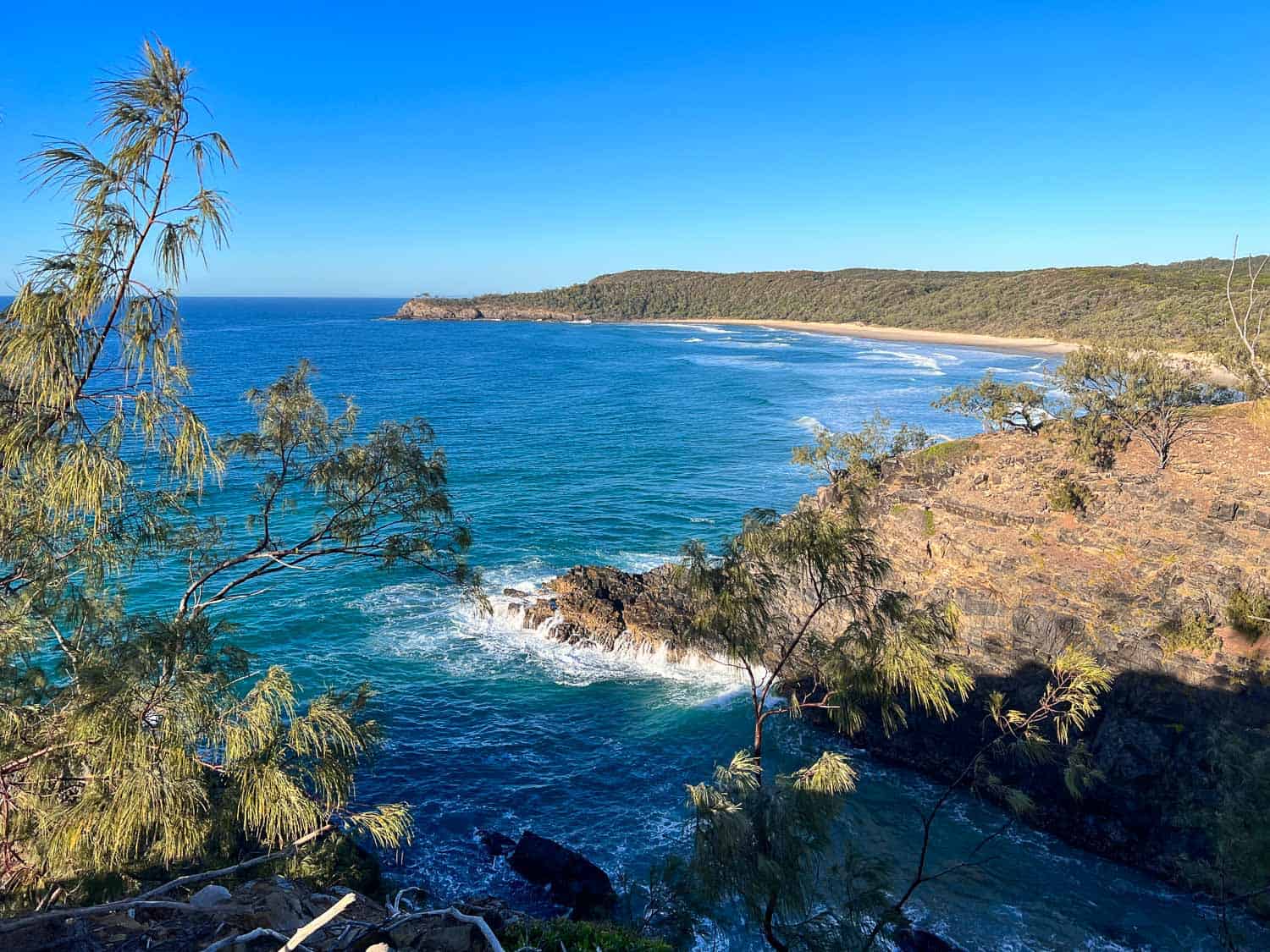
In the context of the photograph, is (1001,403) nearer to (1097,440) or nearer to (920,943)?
(1097,440)

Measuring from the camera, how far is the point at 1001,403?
38.0 m

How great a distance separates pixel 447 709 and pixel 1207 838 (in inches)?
758

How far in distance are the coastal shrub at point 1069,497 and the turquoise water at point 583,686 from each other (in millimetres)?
9409

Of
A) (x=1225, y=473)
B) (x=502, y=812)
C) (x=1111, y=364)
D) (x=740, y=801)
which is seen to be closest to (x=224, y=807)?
(x=740, y=801)

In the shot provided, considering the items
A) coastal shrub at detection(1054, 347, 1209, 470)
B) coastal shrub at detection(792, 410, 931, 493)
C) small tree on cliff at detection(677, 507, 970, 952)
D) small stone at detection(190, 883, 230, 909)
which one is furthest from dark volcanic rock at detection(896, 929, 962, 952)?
coastal shrub at detection(792, 410, 931, 493)

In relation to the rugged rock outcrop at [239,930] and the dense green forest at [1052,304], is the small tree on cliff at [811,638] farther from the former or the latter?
the dense green forest at [1052,304]

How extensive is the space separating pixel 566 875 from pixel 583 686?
884cm

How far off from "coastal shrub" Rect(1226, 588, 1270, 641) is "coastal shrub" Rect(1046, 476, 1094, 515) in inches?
187

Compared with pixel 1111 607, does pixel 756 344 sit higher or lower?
higher

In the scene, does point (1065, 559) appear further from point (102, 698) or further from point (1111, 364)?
point (102, 698)

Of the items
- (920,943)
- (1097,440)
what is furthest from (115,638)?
(1097,440)

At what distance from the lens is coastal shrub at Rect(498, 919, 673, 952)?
8.12 metres

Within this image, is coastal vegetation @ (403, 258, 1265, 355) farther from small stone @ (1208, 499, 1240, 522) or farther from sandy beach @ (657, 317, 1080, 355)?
small stone @ (1208, 499, 1240, 522)

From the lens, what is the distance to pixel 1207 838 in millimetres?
15352
